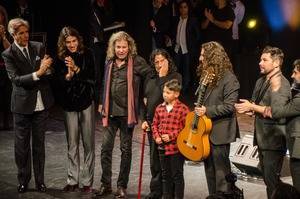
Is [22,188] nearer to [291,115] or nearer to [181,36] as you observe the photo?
[291,115]

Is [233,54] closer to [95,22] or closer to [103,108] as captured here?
[95,22]

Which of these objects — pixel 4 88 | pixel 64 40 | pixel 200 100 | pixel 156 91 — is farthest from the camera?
pixel 4 88

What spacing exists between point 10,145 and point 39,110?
269 cm

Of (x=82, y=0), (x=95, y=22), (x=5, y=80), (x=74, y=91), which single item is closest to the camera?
(x=74, y=91)

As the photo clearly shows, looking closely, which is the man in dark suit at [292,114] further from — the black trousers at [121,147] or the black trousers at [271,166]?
the black trousers at [121,147]

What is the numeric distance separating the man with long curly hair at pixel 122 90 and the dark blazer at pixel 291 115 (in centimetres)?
173

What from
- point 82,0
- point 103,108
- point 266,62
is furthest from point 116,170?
point 82,0

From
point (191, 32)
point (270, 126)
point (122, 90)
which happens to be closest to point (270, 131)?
point (270, 126)

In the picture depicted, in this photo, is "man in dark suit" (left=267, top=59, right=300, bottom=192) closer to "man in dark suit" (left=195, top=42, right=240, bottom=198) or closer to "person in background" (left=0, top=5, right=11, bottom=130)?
"man in dark suit" (left=195, top=42, right=240, bottom=198)

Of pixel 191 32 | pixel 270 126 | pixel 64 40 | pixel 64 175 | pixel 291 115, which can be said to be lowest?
pixel 64 175

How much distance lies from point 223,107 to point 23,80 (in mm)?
2426

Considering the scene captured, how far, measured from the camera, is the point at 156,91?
21.6 ft

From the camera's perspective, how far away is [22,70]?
22.9ft

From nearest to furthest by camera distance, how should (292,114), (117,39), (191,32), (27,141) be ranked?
1. (292,114)
2. (117,39)
3. (27,141)
4. (191,32)
